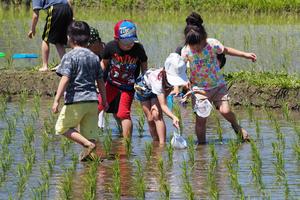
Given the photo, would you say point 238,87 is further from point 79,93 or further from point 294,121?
point 79,93

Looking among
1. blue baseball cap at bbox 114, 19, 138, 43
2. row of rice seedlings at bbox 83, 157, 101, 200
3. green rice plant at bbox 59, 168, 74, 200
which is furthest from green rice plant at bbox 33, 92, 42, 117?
green rice plant at bbox 59, 168, 74, 200

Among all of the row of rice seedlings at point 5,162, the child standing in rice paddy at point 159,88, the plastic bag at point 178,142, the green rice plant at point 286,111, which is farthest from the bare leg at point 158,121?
the green rice plant at point 286,111

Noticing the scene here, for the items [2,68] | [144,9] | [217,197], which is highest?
[217,197]

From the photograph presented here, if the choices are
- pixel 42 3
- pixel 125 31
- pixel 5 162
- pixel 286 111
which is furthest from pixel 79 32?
Answer: pixel 42 3

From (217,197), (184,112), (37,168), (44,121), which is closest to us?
(217,197)

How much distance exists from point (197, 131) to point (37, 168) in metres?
1.68

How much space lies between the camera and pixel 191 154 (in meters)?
7.83

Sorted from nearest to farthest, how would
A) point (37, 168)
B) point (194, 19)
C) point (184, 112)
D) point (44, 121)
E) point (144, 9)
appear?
point (37, 168), point (194, 19), point (44, 121), point (184, 112), point (144, 9)

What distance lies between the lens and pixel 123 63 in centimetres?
877

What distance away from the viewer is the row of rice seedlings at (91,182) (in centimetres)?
642

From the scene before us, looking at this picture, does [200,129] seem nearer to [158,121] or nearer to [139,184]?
[158,121]

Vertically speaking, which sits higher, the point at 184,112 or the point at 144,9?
the point at 184,112

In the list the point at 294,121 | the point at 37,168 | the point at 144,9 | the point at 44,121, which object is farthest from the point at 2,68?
the point at 144,9

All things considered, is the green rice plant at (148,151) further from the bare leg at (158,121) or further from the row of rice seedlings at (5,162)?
the row of rice seedlings at (5,162)
